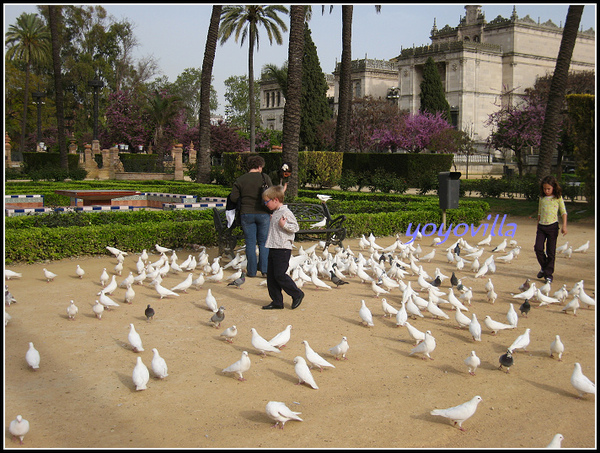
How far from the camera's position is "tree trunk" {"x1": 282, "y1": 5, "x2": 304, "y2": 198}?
1480cm

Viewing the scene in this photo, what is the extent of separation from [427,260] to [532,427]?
19.9 feet

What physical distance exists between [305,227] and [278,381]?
670cm

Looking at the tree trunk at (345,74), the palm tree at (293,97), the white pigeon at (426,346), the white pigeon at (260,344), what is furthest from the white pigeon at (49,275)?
the tree trunk at (345,74)

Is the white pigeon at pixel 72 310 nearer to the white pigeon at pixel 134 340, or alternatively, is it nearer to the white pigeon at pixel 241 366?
the white pigeon at pixel 134 340

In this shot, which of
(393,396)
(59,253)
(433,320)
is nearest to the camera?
(393,396)

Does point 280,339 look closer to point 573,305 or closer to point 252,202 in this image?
point 252,202

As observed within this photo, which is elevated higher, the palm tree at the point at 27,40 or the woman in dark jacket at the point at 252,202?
the palm tree at the point at 27,40

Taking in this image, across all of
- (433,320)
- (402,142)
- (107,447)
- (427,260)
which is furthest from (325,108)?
(107,447)

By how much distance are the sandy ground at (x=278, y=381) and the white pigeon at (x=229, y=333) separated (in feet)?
0.24

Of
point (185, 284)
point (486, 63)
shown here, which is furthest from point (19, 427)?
point (486, 63)

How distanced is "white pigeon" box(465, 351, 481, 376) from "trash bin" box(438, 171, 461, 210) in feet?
26.2

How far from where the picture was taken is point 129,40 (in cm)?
6069

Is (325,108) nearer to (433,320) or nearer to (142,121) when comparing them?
(142,121)

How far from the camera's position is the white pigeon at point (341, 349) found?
201 inches
